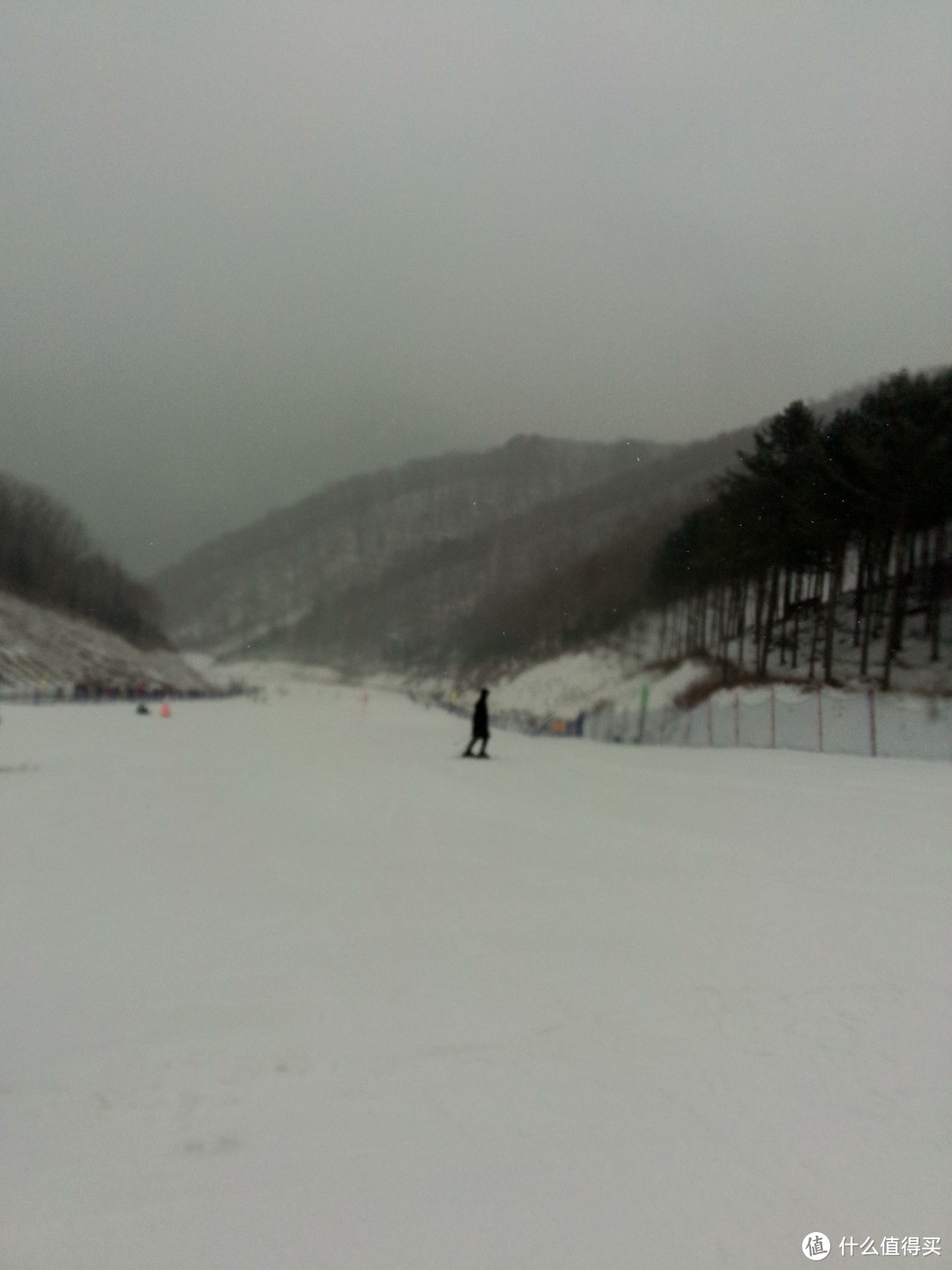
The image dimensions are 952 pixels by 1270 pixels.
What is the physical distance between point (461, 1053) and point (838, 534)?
23249 millimetres

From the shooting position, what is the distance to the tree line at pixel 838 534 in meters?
21.1

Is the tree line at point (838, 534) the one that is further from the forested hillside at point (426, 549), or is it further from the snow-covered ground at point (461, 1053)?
the snow-covered ground at point (461, 1053)

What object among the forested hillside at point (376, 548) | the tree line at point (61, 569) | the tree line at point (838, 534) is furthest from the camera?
the tree line at point (838, 534)

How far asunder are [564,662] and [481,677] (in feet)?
22.1

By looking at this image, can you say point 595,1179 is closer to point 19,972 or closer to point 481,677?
point 19,972

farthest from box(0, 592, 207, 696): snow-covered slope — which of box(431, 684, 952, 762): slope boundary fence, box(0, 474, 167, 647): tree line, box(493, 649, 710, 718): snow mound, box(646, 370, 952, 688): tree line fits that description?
box(646, 370, 952, 688): tree line

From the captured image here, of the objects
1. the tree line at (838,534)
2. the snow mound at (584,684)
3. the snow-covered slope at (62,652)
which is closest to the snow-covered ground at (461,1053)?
the snow-covered slope at (62,652)

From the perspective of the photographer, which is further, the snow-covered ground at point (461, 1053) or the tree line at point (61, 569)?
the tree line at point (61, 569)

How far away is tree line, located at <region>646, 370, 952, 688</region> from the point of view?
832 inches

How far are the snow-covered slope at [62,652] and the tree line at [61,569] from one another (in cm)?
31

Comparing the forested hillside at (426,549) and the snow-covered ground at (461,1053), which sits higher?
the forested hillside at (426,549)

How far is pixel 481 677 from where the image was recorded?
27609 millimetres

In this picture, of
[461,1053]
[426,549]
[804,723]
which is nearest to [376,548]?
[426,549]

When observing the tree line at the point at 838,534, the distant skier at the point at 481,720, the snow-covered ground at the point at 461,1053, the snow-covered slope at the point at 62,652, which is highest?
the tree line at the point at 838,534
